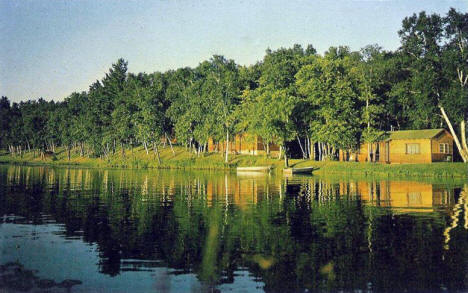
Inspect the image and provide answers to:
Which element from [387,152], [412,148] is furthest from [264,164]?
[412,148]

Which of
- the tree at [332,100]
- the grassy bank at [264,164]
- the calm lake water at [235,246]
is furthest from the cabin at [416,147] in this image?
the calm lake water at [235,246]

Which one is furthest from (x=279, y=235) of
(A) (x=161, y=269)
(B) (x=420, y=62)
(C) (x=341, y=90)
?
(C) (x=341, y=90)

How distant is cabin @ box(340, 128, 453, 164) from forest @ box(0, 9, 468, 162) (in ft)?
9.31

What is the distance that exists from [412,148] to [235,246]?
70.6m

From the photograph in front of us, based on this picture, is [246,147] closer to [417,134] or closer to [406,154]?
[406,154]

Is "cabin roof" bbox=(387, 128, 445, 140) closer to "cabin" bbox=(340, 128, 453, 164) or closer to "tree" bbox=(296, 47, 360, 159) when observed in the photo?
"cabin" bbox=(340, 128, 453, 164)

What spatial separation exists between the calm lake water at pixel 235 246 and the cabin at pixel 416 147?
154 ft

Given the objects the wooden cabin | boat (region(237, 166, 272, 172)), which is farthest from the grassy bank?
the wooden cabin

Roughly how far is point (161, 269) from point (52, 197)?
28.2 metres

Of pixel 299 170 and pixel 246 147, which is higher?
pixel 246 147

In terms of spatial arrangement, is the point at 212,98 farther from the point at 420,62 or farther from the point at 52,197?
the point at 52,197

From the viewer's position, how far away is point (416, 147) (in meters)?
81.4

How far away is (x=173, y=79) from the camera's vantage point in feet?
404

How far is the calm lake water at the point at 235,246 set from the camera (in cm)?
1499
